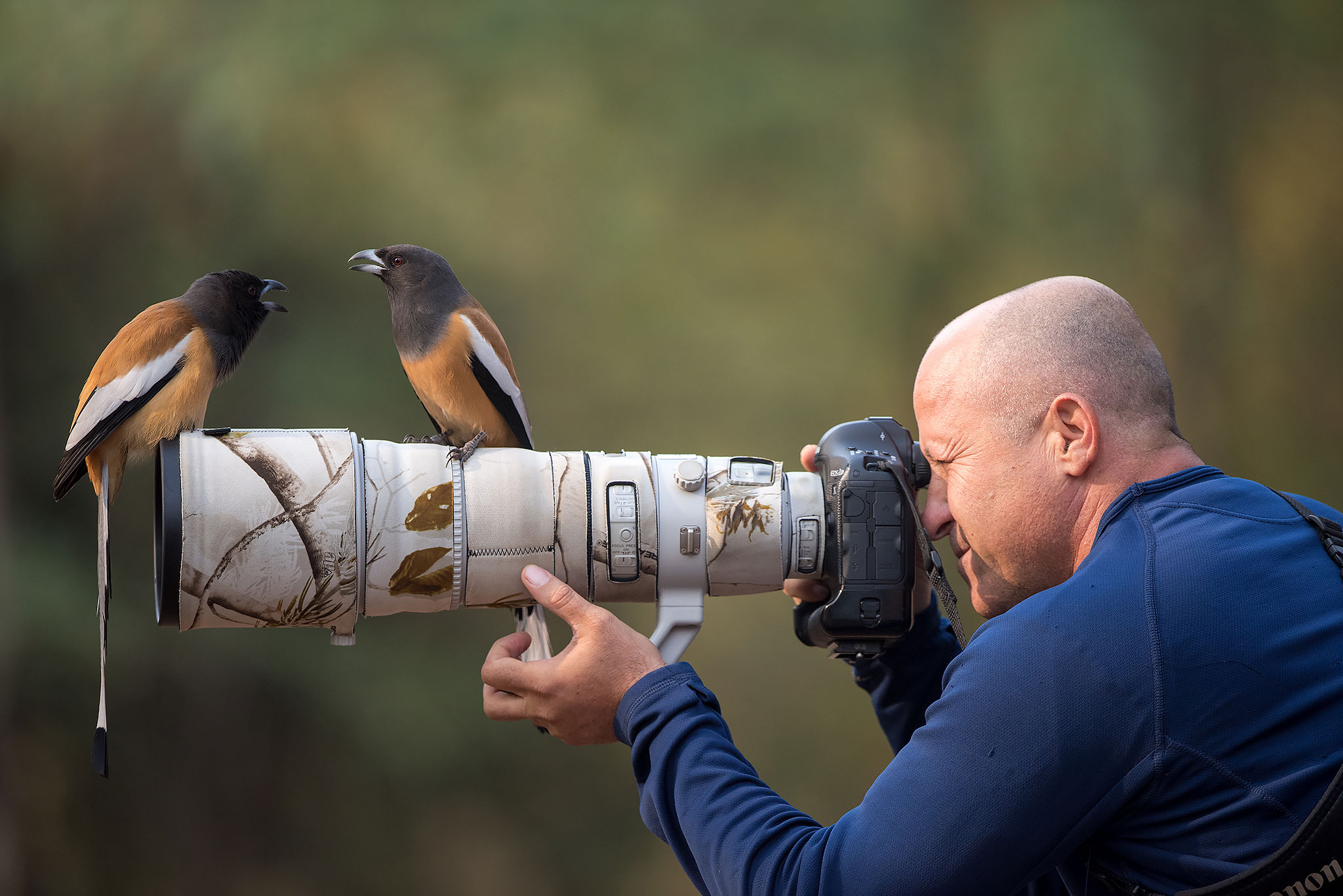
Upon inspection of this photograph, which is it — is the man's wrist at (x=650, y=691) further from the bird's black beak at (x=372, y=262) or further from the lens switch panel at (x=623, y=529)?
the bird's black beak at (x=372, y=262)

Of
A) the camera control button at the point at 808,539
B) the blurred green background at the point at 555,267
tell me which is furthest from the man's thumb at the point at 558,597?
the blurred green background at the point at 555,267

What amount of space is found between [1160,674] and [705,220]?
1.95m

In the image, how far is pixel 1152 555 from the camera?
735 mm

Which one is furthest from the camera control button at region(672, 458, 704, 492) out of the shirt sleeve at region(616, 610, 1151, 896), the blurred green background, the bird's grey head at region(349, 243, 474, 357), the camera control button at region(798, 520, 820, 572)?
the blurred green background

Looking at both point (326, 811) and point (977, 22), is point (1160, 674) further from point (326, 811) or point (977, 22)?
point (977, 22)

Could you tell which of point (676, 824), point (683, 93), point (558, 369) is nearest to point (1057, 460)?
point (676, 824)

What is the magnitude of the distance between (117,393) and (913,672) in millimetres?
979

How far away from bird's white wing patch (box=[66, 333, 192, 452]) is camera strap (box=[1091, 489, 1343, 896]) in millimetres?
1087

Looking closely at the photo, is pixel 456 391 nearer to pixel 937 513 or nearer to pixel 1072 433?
pixel 937 513

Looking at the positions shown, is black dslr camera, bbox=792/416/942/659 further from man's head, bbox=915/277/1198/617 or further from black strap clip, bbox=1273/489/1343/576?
black strap clip, bbox=1273/489/1343/576

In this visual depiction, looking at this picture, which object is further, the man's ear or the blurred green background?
the blurred green background

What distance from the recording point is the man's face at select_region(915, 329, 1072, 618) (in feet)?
2.85

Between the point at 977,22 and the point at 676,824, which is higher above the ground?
the point at 977,22

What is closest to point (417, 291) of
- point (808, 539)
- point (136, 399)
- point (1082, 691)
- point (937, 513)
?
point (136, 399)
